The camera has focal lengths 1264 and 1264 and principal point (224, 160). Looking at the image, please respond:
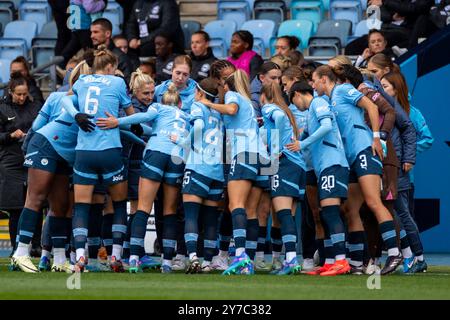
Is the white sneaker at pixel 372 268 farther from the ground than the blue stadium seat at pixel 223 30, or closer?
closer

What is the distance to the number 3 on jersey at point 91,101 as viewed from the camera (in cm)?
1170

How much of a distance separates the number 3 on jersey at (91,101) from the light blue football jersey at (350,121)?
7.28ft

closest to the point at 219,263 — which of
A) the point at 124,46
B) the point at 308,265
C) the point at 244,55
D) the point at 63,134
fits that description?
the point at 308,265

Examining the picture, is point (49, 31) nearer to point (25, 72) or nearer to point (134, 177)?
point (25, 72)

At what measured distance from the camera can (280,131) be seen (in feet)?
39.0

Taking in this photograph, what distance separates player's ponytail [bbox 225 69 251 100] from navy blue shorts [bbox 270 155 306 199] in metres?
0.72

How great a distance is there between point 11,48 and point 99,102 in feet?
28.2

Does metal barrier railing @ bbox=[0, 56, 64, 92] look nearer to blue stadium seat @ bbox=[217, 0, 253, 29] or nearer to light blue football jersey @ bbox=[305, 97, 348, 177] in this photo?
blue stadium seat @ bbox=[217, 0, 253, 29]

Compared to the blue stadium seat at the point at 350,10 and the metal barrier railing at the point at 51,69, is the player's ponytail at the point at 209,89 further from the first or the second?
the blue stadium seat at the point at 350,10

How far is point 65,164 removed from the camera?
12.1m

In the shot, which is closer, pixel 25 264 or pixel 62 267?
pixel 25 264

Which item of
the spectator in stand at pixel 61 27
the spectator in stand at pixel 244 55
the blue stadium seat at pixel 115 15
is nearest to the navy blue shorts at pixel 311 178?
the spectator in stand at pixel 244 55

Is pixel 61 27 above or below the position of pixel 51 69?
above
